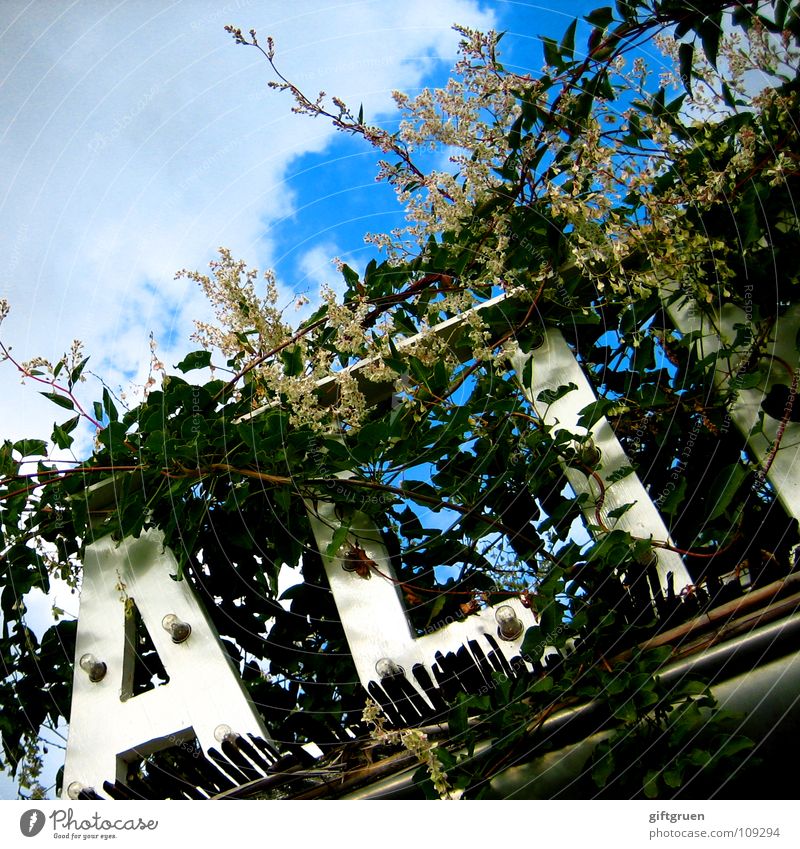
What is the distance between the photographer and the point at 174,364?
65.5 inches

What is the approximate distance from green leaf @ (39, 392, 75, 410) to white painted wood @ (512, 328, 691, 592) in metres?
0.83

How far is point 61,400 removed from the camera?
161cm

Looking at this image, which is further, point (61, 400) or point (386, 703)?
point (61, 400)

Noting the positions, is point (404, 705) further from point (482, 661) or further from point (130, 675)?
point (130, 675)

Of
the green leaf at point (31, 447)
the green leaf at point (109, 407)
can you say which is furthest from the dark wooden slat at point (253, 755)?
the green leaf at point (31, 447)

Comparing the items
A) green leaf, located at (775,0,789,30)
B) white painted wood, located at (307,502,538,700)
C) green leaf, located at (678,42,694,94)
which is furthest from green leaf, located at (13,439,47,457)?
green leaf, located at (775,0,789,30)

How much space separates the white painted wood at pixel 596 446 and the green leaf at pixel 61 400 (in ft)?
2.72

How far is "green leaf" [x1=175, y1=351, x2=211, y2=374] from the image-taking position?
5.41 feet

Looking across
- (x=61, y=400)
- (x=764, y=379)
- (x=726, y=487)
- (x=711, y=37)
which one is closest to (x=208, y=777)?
(x=61, y=400)

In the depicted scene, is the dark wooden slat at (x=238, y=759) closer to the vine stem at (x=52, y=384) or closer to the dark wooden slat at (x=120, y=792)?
the dark wooden slat at (x=120, y=792)

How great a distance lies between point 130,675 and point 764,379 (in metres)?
1.16

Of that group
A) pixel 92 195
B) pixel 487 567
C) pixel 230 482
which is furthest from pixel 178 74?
pixel 487 567

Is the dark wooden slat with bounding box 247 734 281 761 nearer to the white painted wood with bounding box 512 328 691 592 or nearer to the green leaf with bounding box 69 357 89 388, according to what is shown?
the white painted wood with bounding box 512 328 691 592
